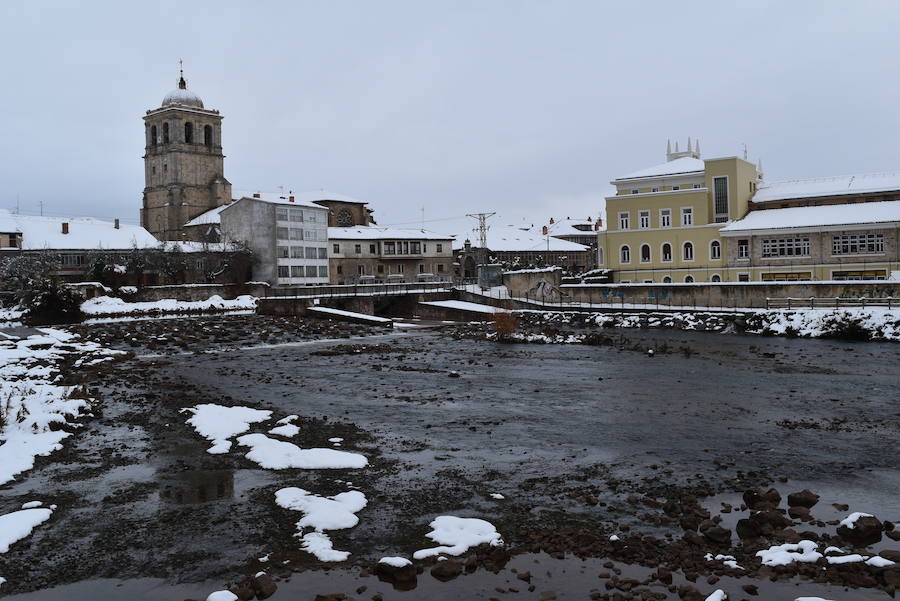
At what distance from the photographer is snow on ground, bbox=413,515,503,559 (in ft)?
33.7

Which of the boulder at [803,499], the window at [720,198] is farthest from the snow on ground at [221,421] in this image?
the window at [720,198]

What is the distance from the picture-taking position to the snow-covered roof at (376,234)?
3189 inches

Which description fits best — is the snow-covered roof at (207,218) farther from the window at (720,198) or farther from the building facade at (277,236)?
the window at (720,198)

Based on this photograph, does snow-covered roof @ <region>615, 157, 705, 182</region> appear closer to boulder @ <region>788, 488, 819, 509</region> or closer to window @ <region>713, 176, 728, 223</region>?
window @ <region>713, 176, 728, 223</region>

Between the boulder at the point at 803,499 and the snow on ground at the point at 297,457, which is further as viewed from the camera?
the snow on ground at the point at 297,457

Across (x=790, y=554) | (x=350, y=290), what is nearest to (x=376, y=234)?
(x=350, y=290)

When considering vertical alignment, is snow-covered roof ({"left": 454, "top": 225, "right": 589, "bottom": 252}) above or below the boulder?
above

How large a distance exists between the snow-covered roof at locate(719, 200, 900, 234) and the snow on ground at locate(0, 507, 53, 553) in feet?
182

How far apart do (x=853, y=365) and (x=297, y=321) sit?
33320mm

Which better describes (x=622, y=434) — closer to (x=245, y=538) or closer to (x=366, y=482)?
(x=366, y=482)

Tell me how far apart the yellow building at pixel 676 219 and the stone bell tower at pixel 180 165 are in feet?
161

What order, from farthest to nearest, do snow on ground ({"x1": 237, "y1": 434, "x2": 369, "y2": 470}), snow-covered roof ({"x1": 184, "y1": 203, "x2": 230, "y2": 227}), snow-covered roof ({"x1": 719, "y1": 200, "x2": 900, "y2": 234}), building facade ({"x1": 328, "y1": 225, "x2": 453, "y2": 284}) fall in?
snow-covered roof ({"x1": 184, "y1": 203, "x2": 230, "y2": 227}) < building facade ({"x1": 328, "y1": 225, "x2": 453, "y2": 284}) < snow-covered roof ({"x1": 719, "y1": 200, "x2": 900, "y2": 234}) < snow on ground ({"x1": 237, "y1": 434, "x2": 369, "y2": 470})

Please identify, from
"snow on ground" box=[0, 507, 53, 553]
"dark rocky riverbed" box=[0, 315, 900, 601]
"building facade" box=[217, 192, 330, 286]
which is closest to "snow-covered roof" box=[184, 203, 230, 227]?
"building facade" box=[217, 192, 330, 286]

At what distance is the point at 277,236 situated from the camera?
71.2 meters
